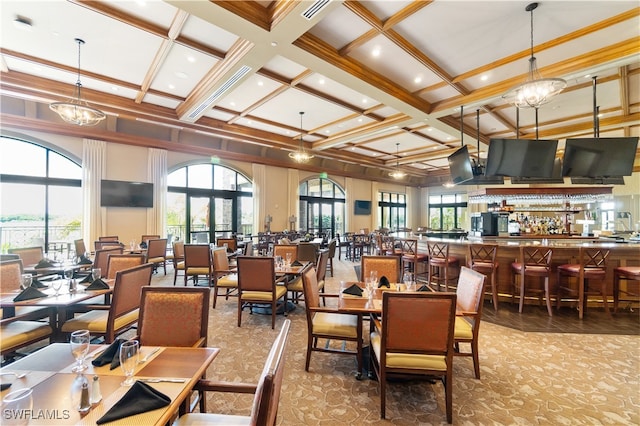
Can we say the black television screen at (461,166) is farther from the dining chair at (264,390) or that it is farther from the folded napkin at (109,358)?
the folded napkin at (109,358)

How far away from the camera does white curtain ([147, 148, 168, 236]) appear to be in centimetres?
782

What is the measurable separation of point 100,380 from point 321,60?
4149mm

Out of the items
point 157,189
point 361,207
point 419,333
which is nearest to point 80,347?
point 419,333

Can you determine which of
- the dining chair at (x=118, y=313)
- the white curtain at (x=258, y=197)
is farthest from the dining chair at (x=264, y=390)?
the white curtain at (x=258, y=197)

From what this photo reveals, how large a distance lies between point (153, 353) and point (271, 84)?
4858mm

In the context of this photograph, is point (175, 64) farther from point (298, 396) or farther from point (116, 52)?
point (298, 396)

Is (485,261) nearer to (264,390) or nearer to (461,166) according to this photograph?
(461,166)

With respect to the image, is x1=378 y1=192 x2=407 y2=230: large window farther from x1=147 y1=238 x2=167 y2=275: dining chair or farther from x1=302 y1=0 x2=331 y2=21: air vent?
x1=302 y1=0 x2=331 y2=21: air vent

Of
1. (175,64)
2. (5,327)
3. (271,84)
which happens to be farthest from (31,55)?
(5,327)

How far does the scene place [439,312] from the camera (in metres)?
1.94

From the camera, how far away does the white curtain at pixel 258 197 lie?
9828 mm

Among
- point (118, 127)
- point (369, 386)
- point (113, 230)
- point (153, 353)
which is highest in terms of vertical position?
point (118, 127)

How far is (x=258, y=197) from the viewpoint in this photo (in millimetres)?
9867

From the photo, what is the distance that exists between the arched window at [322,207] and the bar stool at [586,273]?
795cm
